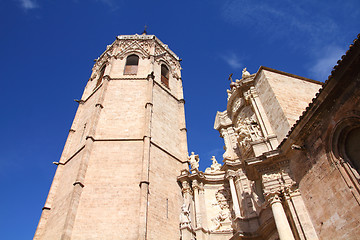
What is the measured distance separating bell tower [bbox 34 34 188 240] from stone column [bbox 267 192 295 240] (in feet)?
18.0

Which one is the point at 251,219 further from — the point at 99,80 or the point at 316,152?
the point at 99,80

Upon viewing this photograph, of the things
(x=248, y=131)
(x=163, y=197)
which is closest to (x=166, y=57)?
(x=163, y=197)

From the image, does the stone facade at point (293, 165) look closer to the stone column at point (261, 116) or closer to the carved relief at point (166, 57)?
the stone column at point (261, 116)

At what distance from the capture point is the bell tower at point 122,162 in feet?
37.5

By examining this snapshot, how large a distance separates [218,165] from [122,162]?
544 cm

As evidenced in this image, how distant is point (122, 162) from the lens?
13648mm

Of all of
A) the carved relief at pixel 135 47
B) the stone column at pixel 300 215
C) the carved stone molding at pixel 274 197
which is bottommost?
the stone column at pixel 300 215

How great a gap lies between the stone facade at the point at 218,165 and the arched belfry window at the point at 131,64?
0.15m

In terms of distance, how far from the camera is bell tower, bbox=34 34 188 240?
1143 centimetres

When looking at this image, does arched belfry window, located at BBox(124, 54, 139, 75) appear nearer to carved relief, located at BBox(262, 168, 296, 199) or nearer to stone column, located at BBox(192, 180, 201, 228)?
stone column, located at BBox(192, 180, 201, 228)

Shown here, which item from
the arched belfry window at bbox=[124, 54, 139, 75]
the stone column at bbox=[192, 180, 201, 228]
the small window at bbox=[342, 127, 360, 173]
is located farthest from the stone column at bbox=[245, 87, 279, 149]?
the arched belfry window at bbox=[124, 54, 139, 75]

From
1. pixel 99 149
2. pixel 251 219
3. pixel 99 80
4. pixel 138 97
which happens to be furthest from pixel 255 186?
pixel 99 80

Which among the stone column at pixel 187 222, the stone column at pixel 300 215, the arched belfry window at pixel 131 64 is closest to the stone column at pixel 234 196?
the stone column at pixel 187 222

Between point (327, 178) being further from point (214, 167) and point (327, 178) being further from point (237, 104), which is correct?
point (214, 167)
